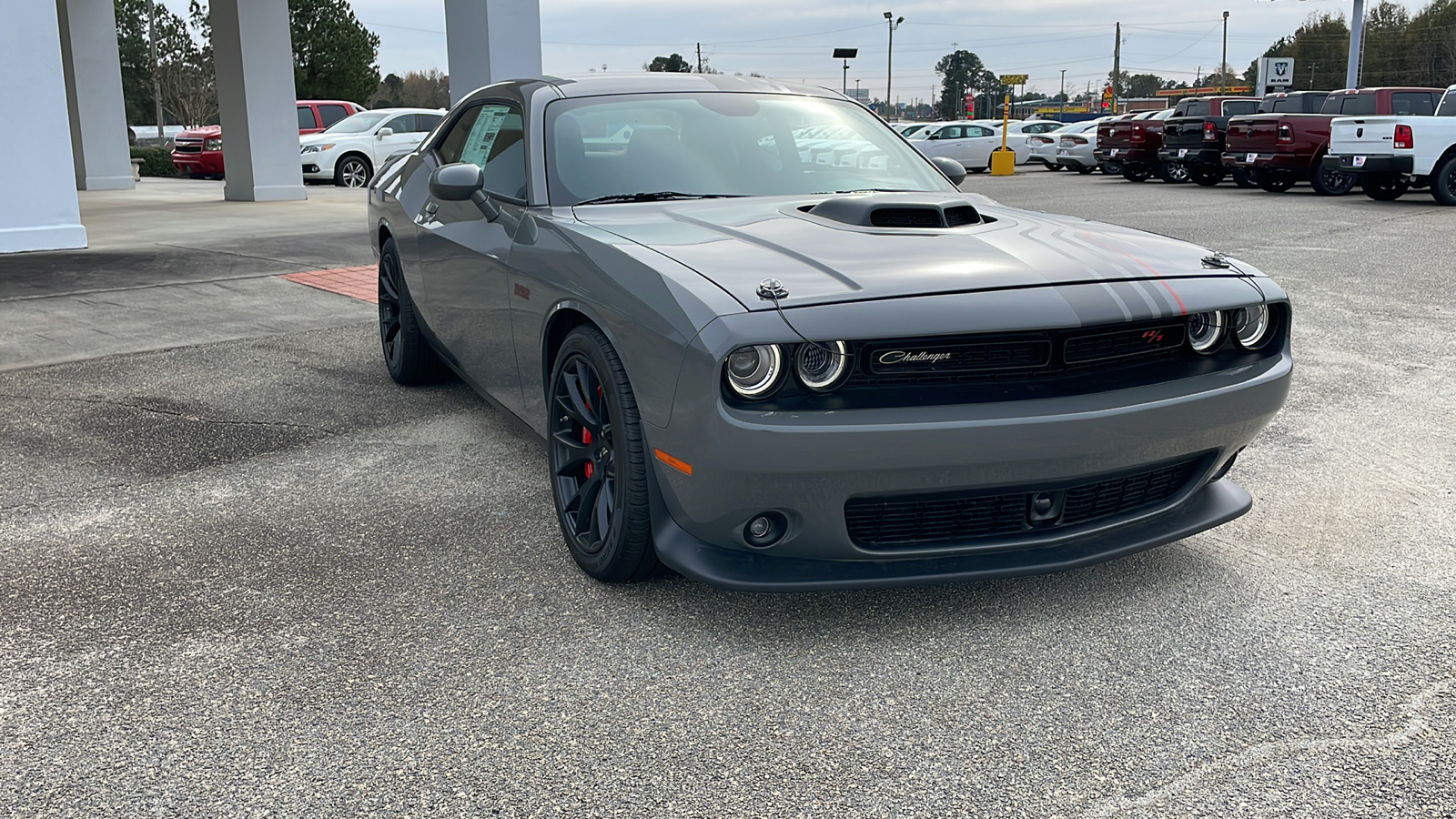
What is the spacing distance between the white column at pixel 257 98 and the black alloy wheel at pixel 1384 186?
609 inches

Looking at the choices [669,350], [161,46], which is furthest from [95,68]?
[161,46]

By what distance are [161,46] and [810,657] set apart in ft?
214

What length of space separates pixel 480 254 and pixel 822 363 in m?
1.79

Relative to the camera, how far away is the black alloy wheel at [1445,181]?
15828 millimetres

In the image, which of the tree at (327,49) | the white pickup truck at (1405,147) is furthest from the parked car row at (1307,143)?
the tree at (327,49)

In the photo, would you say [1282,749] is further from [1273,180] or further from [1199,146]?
[1199,146]

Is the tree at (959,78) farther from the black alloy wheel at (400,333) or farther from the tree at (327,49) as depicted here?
the black alloy wheel at (400,333)

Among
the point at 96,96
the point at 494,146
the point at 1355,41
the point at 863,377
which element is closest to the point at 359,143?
the point at 96,96

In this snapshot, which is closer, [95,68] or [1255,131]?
[1255,131]

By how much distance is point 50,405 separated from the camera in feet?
17.4

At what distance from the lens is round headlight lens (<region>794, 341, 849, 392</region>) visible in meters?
2.63

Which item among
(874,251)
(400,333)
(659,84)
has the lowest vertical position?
(400,333)

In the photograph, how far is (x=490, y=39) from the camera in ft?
38.3

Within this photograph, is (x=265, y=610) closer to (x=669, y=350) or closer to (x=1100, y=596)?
(x=669, y=350)
